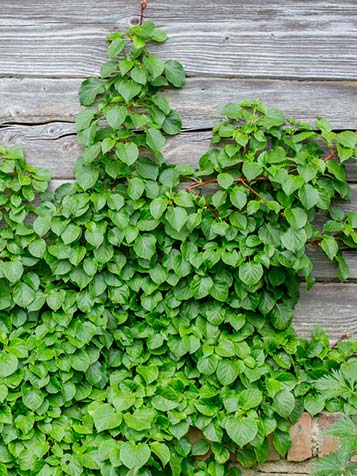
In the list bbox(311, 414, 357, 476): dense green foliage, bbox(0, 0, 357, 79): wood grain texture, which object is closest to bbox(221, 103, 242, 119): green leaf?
bbox(0, 0, 357, 79): wood grain texture

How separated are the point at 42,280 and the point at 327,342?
1015 millimetres

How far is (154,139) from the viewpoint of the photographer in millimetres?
2236

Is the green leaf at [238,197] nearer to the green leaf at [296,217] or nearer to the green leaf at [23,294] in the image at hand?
the green leaf at [296,217]

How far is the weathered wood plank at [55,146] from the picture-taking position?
2.35 metres

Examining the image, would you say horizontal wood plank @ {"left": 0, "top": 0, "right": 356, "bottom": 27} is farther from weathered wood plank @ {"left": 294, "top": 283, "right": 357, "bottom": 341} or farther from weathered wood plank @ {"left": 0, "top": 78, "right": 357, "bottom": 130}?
weathered wood plank @ {"left": 294, "top": 283, "right": 357, "bottom": 341}

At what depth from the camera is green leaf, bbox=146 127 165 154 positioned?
2.24m

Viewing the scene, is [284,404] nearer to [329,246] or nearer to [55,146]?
[329,246]

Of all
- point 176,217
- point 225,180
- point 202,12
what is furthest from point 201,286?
point 202,12

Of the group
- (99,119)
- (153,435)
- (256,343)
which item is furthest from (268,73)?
A: (153,435)

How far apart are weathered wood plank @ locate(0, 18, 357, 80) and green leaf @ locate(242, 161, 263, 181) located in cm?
34

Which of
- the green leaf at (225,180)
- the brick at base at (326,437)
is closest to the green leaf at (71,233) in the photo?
the green leaf at (225,180)

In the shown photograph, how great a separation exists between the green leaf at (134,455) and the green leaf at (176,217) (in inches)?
27.4

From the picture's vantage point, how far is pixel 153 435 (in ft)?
7.04

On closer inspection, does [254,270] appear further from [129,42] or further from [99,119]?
[129,42]
